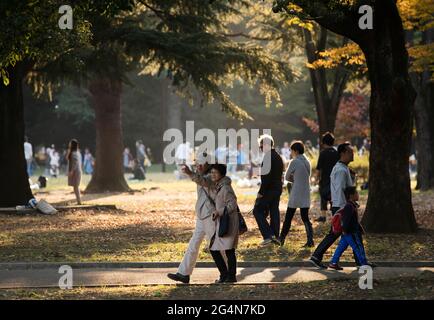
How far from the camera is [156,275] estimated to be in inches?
536

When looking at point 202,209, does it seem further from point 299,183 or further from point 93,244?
A: point 93,244

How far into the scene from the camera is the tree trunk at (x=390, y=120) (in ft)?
62.0

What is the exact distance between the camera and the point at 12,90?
84.9ft

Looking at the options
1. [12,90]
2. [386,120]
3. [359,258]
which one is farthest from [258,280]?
[12,90]

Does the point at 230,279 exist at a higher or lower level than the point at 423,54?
lower

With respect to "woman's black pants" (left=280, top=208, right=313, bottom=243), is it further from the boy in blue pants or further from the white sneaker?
the boy in blue pants

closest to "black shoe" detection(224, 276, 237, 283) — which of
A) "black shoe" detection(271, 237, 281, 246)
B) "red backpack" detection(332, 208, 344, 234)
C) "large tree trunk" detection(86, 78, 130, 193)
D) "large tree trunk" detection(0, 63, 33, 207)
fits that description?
"red backpack" detection(332, 208, 344, 234)

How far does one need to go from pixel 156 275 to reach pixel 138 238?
513 cm

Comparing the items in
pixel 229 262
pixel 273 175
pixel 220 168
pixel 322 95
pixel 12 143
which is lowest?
pixel 229 262

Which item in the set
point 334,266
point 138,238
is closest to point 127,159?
point 138,238

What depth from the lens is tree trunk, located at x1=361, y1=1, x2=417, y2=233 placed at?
18891 millimetres

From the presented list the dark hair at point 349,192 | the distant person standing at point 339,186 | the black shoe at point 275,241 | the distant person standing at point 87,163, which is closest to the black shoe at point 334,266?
the distant person standing at point 339,186

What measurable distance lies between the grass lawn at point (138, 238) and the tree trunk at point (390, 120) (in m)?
0.59
